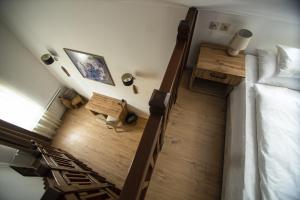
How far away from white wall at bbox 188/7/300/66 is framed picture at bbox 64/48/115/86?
1.49 meters

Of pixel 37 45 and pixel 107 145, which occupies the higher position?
pixel 37 45

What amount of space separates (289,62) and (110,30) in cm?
166

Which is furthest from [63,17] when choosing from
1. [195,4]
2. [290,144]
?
[290,144]

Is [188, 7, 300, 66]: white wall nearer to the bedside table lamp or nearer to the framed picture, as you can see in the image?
the bedside table lamp

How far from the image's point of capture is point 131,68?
2191 millimetres

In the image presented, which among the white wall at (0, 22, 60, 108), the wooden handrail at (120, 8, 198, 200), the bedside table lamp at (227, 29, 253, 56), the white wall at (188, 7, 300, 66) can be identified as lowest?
the wooden handrail at (120, 8, 198, 200)

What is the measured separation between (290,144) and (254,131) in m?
0.19

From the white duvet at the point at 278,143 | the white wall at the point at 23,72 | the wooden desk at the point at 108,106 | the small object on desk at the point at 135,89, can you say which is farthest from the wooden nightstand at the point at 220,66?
the white wall at the point at 23,72

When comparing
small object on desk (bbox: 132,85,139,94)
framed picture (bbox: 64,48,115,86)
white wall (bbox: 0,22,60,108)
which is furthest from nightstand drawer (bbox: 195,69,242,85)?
white wall (bbox: 0,22,60,108)

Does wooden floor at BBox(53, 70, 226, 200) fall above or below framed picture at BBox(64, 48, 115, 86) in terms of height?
below

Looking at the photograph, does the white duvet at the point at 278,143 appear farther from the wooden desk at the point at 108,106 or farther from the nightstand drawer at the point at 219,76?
the wooden desk at the point at 108,106

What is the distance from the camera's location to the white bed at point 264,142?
2.71 ft

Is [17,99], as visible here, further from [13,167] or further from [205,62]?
[205,62]

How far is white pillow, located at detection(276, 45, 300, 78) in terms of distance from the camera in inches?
46.2
